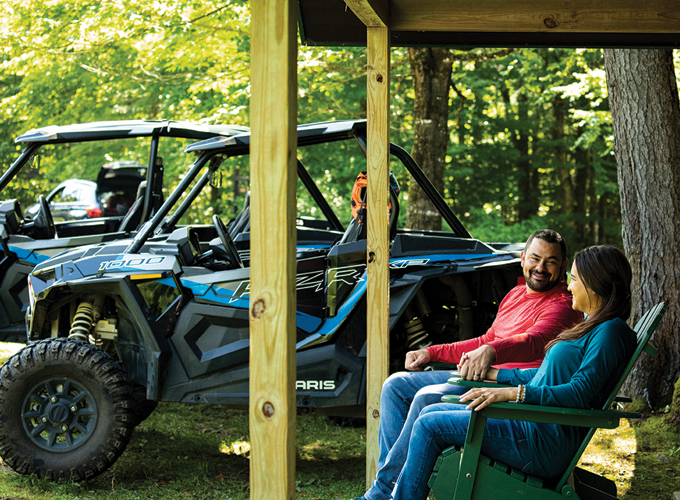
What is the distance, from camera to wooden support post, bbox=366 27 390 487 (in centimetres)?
389

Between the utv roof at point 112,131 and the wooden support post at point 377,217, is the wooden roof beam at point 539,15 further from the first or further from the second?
the utv roof at point 112,131

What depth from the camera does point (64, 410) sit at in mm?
4441

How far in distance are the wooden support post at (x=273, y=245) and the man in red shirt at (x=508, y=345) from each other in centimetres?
113

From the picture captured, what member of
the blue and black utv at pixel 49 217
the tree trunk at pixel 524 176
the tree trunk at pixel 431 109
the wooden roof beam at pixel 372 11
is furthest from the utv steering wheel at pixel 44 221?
the tree trunk at pixel 524 176

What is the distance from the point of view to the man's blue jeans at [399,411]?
Answer: 10.2 ft

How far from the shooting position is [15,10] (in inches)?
366

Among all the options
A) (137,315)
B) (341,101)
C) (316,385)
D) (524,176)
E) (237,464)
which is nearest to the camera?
(316,385)

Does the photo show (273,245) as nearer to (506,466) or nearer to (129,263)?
(506,466)

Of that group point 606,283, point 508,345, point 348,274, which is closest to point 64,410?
point 348,274

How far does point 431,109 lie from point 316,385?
578cm

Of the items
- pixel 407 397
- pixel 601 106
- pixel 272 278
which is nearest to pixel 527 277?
pixel 407 397

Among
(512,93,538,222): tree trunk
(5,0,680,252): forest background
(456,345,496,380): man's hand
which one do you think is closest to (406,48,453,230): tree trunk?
(5,0,680,252): forest background

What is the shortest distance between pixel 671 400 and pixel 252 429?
432cm

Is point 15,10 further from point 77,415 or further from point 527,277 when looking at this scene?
point 527,277
